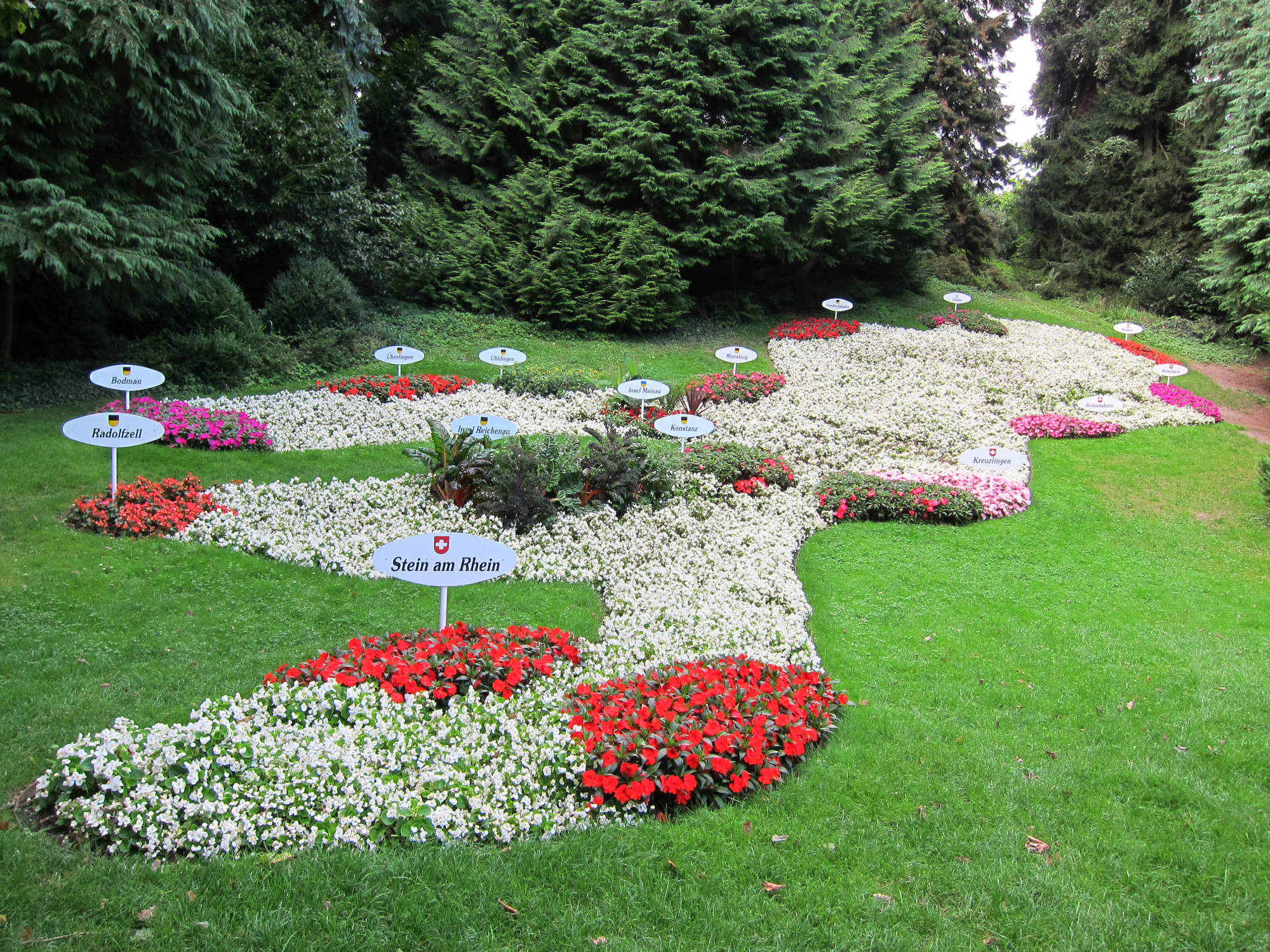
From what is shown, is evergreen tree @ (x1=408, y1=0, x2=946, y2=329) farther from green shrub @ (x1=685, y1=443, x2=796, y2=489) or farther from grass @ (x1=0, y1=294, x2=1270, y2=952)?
grass @ (x1=0, y1=294, x2=1270, y2=952)

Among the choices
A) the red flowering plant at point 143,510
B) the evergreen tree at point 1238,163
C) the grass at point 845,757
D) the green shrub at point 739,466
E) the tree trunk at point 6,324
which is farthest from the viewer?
the evergreen tree at point 1238,163

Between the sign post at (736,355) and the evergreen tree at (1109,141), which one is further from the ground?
the evergreen tree at (1109,141)

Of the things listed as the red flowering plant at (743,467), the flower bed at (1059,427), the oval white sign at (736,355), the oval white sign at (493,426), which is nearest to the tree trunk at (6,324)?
the oval white sign at (493,426)

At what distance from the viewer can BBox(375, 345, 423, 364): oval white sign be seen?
45.4 ft

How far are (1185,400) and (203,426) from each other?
17595 mm

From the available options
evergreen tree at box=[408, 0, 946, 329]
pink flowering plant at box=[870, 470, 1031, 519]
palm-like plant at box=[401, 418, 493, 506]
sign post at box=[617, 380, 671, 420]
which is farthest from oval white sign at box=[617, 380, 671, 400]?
evergreen tree at box=[408, 0, 946, 329]

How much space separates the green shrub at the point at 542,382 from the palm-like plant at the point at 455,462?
4.66 metres

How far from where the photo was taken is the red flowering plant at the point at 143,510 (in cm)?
859

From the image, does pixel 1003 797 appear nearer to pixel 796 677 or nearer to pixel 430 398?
pixel 796 677

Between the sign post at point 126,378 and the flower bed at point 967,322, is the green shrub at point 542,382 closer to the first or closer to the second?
the sign post at point 126,378

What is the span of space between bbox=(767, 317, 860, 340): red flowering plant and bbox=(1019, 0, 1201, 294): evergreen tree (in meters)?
11.9

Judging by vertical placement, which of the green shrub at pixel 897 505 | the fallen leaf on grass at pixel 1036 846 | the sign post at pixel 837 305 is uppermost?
the sign post at pixel 837 305

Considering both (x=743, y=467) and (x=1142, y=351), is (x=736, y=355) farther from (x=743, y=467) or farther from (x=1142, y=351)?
(x=1142, y=351)

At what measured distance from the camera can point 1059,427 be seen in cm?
1515
